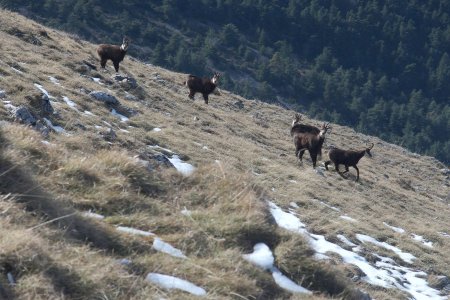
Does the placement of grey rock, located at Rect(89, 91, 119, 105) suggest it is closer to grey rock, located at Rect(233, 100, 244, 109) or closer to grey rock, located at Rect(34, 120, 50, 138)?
grey rock, located at Rect(34, 120, 50, 138)

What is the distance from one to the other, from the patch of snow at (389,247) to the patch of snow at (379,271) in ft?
2.70

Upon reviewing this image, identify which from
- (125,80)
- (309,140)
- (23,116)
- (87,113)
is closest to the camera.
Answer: (23,116)

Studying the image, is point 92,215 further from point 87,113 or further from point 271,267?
point 87,113

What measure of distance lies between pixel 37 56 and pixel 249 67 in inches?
3506

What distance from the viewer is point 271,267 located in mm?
5332

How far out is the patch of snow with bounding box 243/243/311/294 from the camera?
523cm

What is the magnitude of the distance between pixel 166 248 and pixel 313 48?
123725 mm

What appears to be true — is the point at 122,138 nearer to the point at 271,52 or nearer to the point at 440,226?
the point at 440,226

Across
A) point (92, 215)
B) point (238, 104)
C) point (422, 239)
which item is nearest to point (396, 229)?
point (422, 239)

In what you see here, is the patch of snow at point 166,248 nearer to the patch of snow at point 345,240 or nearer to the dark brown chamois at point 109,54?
the patch of snow at point 345,240

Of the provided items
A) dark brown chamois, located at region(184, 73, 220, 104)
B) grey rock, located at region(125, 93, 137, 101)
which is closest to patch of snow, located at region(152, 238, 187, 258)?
grey rock, located at region(125, 93, 137, 101)

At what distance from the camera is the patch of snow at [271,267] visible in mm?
5230

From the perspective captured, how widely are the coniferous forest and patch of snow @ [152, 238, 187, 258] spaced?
73.8 metres

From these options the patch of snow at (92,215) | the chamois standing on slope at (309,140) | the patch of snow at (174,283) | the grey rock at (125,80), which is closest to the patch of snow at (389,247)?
the chamois standing on slope at (309,140)
